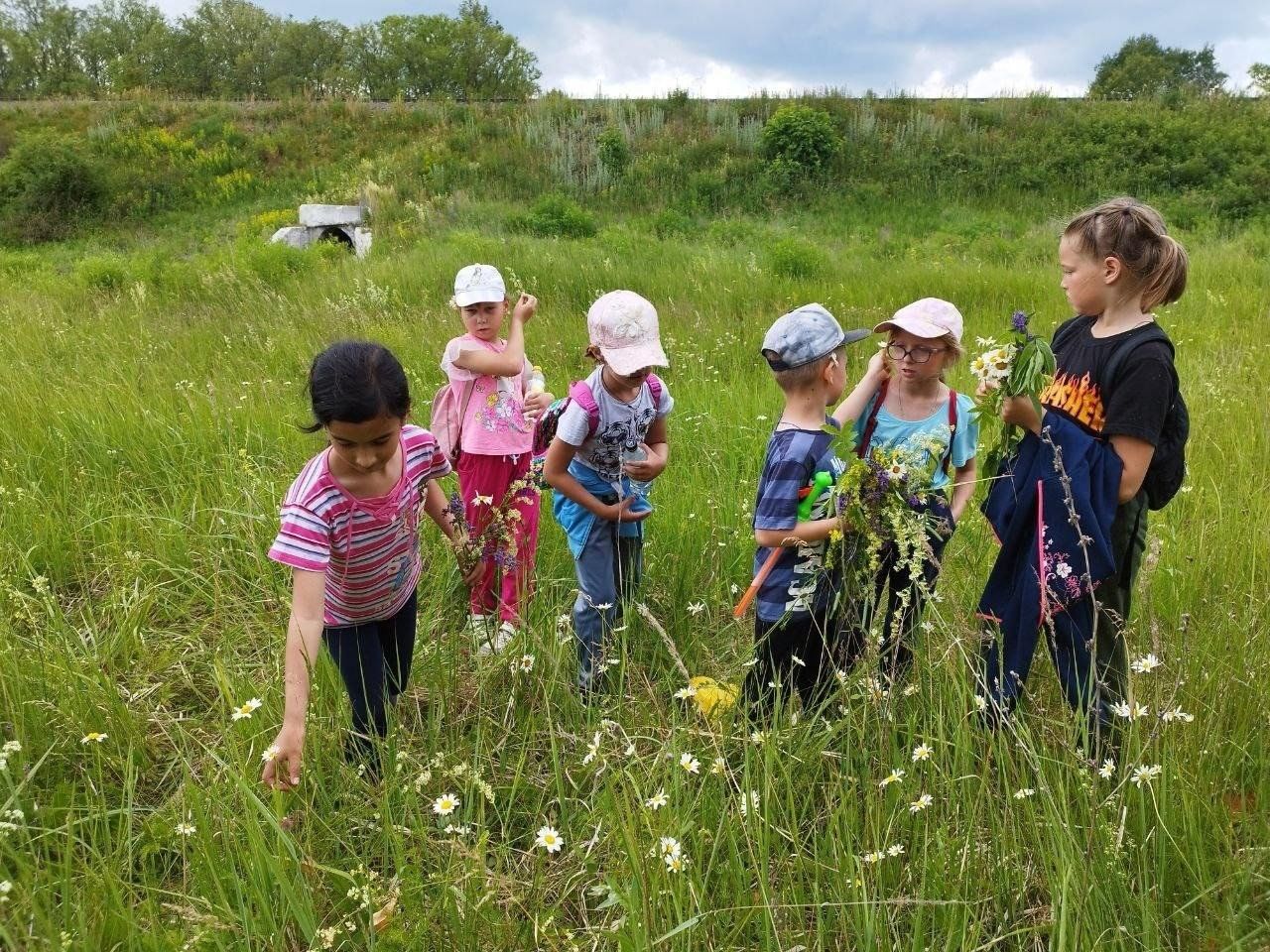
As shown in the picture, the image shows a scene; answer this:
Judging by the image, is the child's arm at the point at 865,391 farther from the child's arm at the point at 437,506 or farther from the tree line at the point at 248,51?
the tree line at the point at 248,51

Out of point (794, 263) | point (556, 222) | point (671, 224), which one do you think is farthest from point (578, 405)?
point (671, 224)

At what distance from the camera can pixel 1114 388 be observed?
2104 millimetres

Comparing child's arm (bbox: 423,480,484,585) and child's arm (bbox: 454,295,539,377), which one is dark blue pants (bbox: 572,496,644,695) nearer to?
child's arm (bbox: 423,480,484,585)

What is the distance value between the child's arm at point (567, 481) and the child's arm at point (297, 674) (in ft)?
3.11

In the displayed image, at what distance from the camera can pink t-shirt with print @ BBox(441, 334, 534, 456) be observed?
334 centimetres


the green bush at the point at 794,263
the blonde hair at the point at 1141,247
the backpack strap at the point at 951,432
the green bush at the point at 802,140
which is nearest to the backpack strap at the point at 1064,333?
the blonde hair at the point at 1141,247

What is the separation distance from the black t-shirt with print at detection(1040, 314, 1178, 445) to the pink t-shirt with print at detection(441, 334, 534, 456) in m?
2.06

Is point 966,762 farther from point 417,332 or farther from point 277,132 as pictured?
point 277,132

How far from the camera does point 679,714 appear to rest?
2.42 m

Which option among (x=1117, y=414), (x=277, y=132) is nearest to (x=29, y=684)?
(x=1117, y=414)

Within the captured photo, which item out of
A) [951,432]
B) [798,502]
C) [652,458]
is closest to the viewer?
[798,502]

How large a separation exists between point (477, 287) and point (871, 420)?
1753 mm

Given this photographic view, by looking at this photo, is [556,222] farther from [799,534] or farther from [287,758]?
[287,758]

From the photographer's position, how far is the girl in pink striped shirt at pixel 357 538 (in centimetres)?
188
